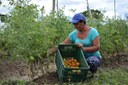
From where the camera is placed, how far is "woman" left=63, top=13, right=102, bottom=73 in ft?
18.5

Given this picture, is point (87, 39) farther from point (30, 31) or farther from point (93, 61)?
point (30, 31)

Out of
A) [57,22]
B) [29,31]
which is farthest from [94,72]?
[57,22]

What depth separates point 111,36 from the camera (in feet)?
28.8

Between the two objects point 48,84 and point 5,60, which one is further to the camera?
point 5,60

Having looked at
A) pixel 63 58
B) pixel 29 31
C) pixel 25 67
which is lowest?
pixel 25 67

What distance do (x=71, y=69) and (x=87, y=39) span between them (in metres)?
0.72

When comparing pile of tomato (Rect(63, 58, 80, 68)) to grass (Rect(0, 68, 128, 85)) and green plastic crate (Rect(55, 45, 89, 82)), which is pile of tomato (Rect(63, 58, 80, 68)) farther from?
grass (Rect(0, 68, 128, 85))

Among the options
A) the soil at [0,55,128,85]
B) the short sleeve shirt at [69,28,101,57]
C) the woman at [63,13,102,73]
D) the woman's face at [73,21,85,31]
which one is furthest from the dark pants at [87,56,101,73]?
the soil at [0,55,128,85]

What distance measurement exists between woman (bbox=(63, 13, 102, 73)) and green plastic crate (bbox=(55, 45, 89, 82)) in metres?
0.12

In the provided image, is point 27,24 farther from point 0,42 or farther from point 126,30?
point 126,30

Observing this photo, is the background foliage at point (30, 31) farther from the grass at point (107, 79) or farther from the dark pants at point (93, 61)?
the dark pants at point (93, 61)

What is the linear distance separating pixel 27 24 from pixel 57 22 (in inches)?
67.4

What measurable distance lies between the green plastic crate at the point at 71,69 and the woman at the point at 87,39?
12 centimetres

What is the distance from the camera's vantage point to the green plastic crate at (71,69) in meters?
5.34
